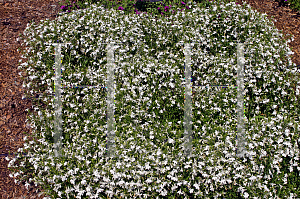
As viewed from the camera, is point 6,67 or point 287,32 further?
point 287,32

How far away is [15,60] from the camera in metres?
6.14

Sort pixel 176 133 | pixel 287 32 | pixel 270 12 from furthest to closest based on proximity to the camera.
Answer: pixel 270 12 → pixel 287 32 → pixel 176 133

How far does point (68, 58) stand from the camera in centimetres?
580

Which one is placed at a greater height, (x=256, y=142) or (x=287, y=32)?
(x=287, y=32)

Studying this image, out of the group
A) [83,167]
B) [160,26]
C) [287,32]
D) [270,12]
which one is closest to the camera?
[83,167]

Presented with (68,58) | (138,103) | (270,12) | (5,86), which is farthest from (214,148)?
(270,12)

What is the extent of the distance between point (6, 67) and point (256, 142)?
594cm

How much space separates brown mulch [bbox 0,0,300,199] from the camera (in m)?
4.52

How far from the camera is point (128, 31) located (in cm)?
589

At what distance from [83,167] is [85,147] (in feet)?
1.16

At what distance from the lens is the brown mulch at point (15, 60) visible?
14.8 ft

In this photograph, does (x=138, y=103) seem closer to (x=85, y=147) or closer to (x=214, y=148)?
(x=85, y=147)

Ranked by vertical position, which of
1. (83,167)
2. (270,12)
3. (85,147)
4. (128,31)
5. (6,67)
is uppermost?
(270,12)

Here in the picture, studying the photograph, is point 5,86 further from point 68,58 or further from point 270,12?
point 270,12
